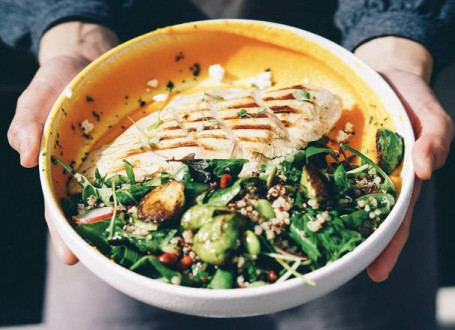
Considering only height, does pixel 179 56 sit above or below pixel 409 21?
below

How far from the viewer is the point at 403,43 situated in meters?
2.82

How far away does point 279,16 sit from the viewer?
3258 mm

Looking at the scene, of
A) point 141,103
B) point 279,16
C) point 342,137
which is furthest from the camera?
point 279,16

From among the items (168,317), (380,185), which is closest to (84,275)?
(168,317)

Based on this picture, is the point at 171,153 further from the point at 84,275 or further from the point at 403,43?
the point at 403,43

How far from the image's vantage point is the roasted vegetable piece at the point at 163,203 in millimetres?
1790

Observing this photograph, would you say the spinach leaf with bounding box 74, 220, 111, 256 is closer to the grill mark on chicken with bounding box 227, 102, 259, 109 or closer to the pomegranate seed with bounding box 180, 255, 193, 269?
the pomegranate seed with bounding box 180, 255, 193, 269

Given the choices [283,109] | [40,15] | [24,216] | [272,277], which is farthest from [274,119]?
[24,216]

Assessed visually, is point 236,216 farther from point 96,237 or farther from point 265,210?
point 96,237

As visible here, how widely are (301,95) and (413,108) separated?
0.55 metres

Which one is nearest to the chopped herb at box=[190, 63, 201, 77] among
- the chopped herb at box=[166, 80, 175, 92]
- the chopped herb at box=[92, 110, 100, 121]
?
the chopped herb at box=[166, 80, 175, 92]

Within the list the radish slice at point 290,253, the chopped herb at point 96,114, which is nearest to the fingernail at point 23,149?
the chopped herb at point 96,114

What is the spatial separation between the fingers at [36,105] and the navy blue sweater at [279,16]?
1.51 ft

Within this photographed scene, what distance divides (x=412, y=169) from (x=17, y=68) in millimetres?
3514
